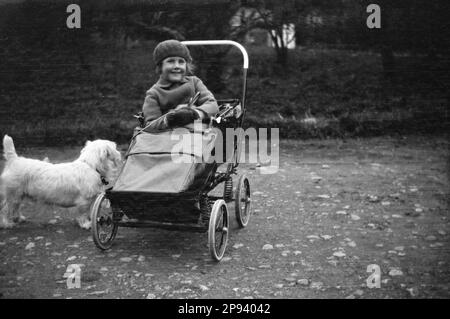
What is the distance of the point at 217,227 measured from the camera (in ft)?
14.5

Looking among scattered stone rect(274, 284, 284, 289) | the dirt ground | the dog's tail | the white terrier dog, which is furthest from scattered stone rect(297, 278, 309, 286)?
the dog's tail

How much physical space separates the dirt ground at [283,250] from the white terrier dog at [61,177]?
430 millimetres

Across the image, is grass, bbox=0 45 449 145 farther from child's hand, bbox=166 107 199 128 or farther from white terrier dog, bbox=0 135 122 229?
child's hand, bbox=166 107 199 128

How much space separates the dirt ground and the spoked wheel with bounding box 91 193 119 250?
140 mm

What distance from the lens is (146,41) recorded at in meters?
10.7

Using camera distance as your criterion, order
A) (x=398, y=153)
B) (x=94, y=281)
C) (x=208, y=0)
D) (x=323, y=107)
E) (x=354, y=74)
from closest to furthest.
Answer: (x=94, y=281) → (x=398, y=153) → (x=208, y=0) → (x=323, y=107) → (x=354, y=74)

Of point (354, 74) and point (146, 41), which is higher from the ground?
point (146, 41)

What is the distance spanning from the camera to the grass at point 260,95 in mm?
9805

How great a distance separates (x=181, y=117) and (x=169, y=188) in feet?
2.69

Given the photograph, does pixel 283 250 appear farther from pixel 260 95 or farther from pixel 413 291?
pixel 260 95

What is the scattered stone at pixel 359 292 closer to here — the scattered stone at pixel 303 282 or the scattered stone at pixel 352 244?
the scattered stone at pixel 303 282
